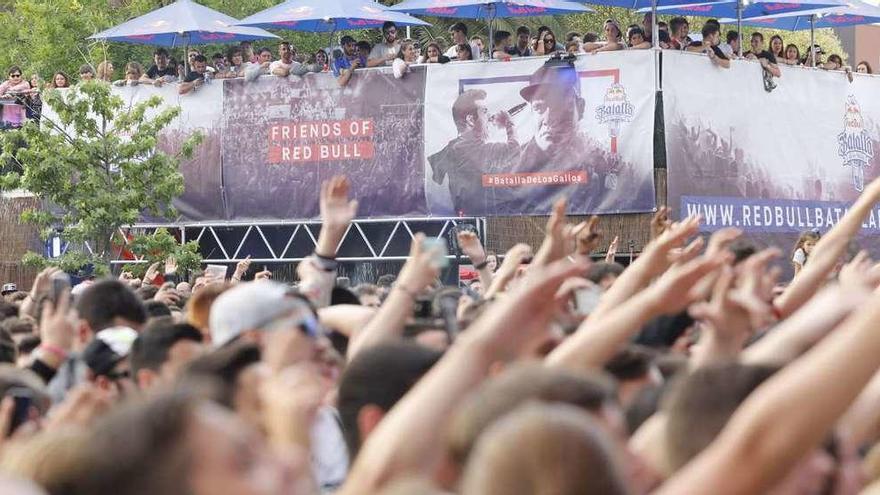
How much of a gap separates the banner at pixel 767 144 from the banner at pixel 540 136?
1.46 ft

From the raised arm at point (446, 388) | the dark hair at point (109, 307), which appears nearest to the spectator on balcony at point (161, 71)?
the dark hair at point (109, 307)

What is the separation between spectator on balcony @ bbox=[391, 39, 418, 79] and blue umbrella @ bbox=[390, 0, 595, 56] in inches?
18.3

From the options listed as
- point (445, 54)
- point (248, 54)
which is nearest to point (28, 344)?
point (445, 54)

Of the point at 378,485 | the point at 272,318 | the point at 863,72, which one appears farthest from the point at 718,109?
the point at 378,485

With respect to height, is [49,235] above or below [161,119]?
below

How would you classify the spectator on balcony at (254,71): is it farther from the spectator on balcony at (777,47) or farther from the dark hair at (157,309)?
the dark hair at (157,309)

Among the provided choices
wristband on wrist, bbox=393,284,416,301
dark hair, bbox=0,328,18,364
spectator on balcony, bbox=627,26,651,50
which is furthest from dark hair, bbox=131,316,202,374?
spectator on balcony, bbox=627,26,651,50

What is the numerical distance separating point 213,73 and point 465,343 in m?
20.5

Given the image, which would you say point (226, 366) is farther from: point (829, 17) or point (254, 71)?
point (829, 17)

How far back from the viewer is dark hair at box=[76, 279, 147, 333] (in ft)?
25.7

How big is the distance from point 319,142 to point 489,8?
2.79 meters

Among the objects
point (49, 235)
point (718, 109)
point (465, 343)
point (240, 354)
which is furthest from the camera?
point (49, 235)

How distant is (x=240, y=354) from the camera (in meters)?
4.95

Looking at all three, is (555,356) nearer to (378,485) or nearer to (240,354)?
(240,354)
